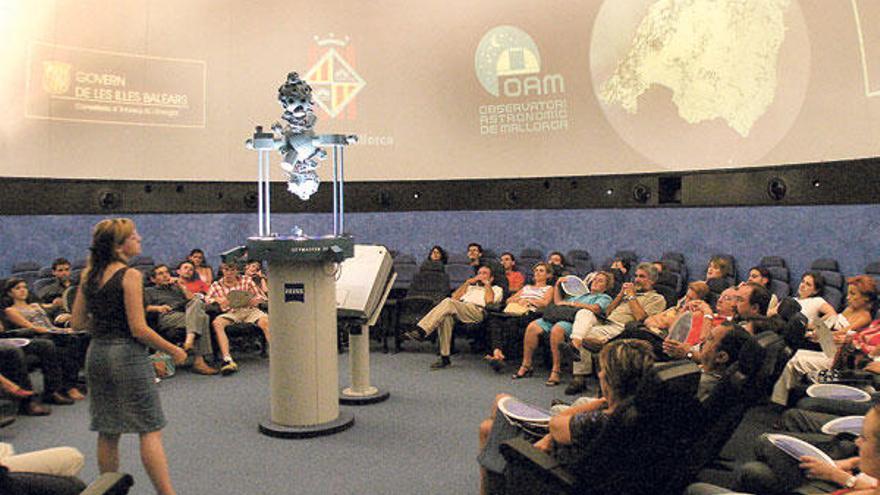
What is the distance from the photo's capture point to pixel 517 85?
9.03 m

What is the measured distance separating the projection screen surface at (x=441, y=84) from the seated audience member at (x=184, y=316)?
106 inches

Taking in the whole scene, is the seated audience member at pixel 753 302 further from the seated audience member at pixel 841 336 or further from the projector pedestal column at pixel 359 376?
the projector pedestal column at pixel 359 376

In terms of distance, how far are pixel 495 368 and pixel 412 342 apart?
1608 mm

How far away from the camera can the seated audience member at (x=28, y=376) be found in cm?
473

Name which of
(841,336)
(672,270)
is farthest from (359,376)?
(672,270)

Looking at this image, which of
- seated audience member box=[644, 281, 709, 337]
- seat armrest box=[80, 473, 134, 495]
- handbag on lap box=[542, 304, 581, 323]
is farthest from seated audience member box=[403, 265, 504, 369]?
seat armrest box=[80, 473, 134, 495]

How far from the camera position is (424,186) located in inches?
376

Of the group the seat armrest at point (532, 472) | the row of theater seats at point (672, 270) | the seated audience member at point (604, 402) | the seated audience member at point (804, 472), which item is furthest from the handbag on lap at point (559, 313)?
the seat armrest at point (532, 472)

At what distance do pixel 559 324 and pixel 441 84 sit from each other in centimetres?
447

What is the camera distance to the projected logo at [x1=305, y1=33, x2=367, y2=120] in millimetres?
9312

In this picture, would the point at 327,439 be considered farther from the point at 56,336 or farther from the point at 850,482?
the point at 850,482

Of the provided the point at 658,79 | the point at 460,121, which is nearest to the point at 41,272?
the point at 460,121

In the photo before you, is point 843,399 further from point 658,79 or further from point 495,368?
point 658,79

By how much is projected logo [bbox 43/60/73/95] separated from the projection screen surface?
14 millimetres
